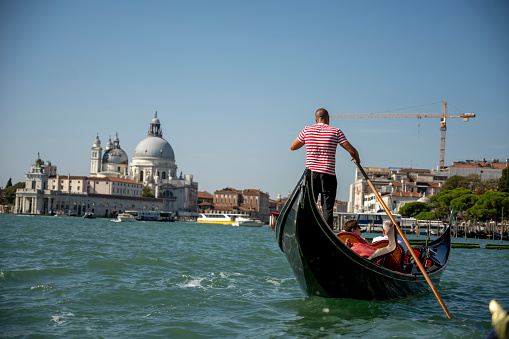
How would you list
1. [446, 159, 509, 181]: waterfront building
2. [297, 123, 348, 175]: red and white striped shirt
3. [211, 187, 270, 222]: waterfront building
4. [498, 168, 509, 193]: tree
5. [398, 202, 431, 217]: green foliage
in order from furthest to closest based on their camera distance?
1. [211, 187, 270, 222]: waterfront building
2. [446, 159, 509, 181]: waterfront building
3. [398, 202, 431, 217]: green foliage
4. [498, 168, 509, 193]: tree
5. [297, 123, 348, 175]: red and white striped shirt

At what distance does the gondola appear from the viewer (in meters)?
5.23

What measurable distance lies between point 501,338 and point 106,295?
17.6 ft

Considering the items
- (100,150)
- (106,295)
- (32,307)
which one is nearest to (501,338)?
(32,307)

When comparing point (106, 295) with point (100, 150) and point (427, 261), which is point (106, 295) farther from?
point (100, 150)

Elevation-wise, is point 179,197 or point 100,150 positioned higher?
→ point 100,150

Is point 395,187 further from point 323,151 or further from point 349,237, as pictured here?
point 323,151

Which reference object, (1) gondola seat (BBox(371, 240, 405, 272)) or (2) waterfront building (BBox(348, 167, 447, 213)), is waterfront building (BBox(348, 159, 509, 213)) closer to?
(2) waterfront building (BBox(348, 167, 447, 213))

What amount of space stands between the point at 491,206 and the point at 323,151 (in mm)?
34911

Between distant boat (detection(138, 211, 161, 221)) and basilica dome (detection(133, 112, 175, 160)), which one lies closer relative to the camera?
distant boat (detection(138, 211, 161, 221))

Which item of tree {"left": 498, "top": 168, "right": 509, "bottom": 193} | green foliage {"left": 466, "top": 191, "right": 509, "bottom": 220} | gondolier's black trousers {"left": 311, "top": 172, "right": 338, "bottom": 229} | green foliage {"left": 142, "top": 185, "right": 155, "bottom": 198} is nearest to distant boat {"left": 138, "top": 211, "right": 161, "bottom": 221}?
green foliage {"left": 142, "top": 185, "right": 155, "bottom": 198}

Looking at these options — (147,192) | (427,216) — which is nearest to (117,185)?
(147,192)

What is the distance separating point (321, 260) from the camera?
5.55 m

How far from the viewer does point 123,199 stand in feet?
277

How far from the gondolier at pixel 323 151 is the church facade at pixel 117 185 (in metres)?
77.5
